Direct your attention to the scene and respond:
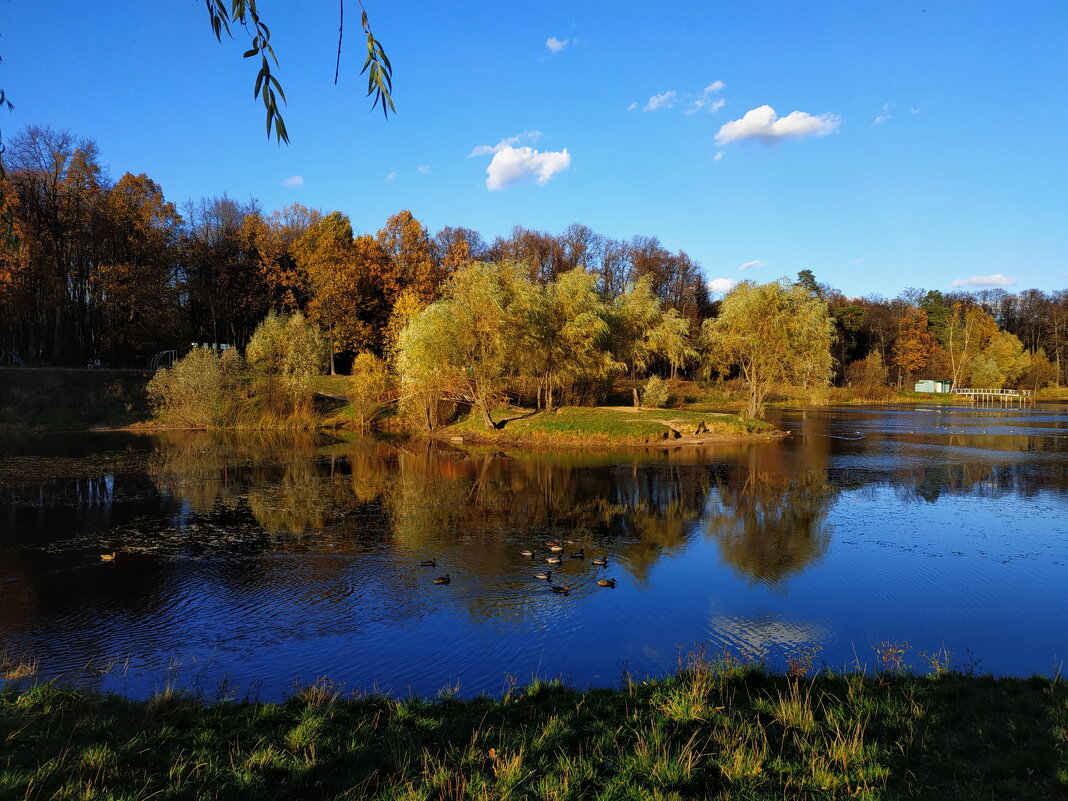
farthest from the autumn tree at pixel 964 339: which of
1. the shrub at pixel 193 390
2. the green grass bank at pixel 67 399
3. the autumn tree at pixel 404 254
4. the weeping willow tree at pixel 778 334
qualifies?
the green grass bank at pixel 67 399

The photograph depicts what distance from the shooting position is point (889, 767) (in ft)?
15.8

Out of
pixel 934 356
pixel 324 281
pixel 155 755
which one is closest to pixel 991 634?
pixel 155 755

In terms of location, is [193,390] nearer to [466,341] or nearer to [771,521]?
[466,341]

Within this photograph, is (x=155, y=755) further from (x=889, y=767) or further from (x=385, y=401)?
(x=385, y=401)

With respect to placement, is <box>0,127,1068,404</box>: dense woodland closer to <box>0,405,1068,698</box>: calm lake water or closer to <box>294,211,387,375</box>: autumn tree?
<box>294,211,387,375</box>: autumn tree

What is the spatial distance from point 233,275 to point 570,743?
2180 inches

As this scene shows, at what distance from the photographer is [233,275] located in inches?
2099

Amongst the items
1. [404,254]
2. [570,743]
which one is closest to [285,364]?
[404,254]

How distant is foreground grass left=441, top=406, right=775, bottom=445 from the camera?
1310 inches

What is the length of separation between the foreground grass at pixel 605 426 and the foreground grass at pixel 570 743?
2650cm

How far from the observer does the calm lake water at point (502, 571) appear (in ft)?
27.3

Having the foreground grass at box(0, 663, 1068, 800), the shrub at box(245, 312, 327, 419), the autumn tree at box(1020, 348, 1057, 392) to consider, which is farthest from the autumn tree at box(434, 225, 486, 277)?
the autumn tree at box(1020, 348, 1057, 392)

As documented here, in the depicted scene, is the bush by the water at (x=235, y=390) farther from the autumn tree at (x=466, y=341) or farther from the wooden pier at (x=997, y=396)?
the wooden pier at (x=997, y=396)

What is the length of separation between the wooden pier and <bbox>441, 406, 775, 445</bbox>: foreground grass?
51562 millimetres
